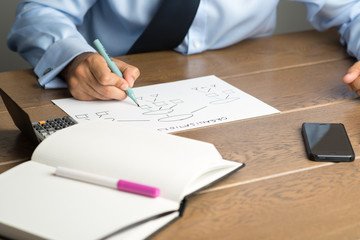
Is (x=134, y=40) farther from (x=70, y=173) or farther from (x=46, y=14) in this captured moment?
(x=70, y=173)

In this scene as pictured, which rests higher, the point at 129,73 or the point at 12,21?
the point at 129,73

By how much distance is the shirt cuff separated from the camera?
3.50 feet

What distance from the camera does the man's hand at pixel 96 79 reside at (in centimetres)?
95

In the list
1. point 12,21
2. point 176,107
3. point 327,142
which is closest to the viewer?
point 327,142

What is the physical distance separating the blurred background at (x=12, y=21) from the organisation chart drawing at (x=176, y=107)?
1166 millimetres

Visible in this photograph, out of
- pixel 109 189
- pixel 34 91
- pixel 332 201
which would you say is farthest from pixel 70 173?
pixel 34 91

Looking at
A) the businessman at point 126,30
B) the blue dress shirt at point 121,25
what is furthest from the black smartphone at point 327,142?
the blue dress shirt at point 121,25

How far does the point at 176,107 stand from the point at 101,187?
363mm

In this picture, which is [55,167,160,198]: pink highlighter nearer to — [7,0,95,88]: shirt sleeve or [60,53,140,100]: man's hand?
[60,53,140,100]: man's hand

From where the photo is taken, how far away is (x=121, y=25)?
139 cm

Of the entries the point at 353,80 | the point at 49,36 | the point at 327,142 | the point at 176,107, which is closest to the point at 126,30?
the point at 49,36

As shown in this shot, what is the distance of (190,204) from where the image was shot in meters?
0.62

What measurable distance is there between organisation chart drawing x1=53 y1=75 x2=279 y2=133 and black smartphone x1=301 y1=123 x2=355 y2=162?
0.12 meters

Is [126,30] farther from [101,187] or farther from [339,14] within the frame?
[101,187]
